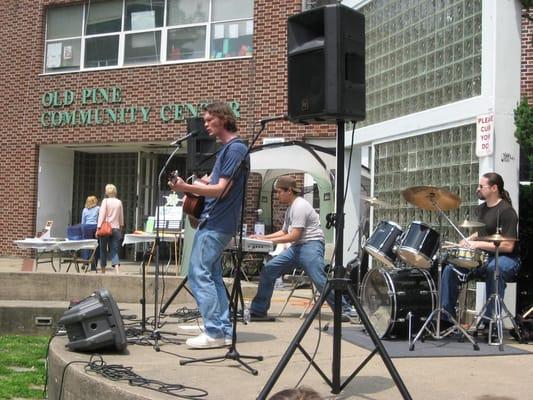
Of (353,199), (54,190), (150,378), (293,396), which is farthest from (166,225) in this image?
(293,396)

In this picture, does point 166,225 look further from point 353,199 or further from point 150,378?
point 150,378

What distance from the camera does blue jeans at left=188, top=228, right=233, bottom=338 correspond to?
564 cm

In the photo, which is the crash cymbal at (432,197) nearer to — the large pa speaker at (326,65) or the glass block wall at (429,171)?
the glass block wall at (429,171)

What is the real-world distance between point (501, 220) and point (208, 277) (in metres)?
2.71

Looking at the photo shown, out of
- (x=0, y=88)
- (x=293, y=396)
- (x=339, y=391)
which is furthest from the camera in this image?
(x=0, y=88)

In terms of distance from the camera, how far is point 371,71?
32.4 ft

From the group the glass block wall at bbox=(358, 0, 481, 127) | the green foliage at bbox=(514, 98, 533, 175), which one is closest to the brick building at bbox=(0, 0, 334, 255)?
the glass block wall at bbox=(358, 0, 481, 127)

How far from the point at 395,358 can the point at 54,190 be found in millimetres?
12913

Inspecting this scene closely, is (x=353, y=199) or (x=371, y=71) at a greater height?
(x=371, y=71)

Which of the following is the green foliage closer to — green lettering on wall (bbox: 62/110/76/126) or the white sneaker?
the white sneaker

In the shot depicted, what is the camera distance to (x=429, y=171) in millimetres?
8227

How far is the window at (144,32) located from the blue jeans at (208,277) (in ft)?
31.6

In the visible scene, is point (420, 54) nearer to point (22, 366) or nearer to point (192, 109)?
point (22, 366)

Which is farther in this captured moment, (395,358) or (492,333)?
(492,333)
